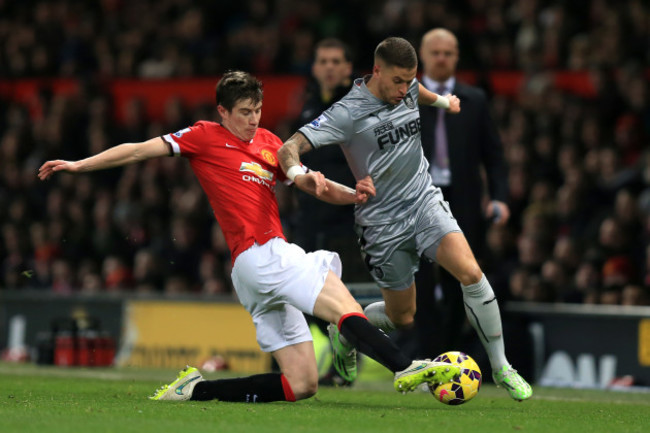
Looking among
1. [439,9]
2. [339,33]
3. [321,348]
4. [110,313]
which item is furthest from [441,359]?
[339,33]

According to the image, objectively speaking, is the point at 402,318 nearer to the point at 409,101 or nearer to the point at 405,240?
the point at 405,240

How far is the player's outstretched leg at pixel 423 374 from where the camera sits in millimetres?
6117

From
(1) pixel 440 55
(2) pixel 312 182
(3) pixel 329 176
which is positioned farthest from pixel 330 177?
(2) pixel 312 182

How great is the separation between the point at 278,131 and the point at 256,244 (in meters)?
8.75

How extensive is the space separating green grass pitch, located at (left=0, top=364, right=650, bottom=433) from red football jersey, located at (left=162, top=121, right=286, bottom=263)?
100 cm

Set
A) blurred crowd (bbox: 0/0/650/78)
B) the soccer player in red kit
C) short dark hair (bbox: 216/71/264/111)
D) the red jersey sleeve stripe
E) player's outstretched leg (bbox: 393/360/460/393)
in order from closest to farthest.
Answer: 1. player's outstretched leg (bbox: 393/360/460/393)
2. the soccer player in red kit
3. the red jersey sleeve stripe
4. short dark hair (bbox: 216/71/264/111)
5. blurred crowd (bbox: 0/0/650/78)

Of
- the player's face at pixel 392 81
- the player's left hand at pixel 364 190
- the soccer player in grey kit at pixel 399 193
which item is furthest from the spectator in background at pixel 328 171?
the player's left hand at pixel 364 190

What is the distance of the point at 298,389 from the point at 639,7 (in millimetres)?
7915

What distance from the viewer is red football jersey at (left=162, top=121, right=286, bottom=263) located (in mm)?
6734

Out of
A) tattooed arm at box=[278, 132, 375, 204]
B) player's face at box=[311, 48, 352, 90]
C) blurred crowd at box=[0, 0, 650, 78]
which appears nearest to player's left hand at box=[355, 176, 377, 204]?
tattooed arm at box=[278, 132, 375, 204]

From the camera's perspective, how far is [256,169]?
6.84 metres

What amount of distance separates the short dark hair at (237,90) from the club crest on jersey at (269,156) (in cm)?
30

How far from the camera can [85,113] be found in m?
17.5

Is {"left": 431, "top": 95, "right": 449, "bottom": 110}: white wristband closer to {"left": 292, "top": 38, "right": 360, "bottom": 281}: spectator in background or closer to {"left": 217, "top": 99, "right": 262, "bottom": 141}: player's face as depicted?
{"left": 217, "top": 99, "right": 262, "bottom": 141}: player's face
